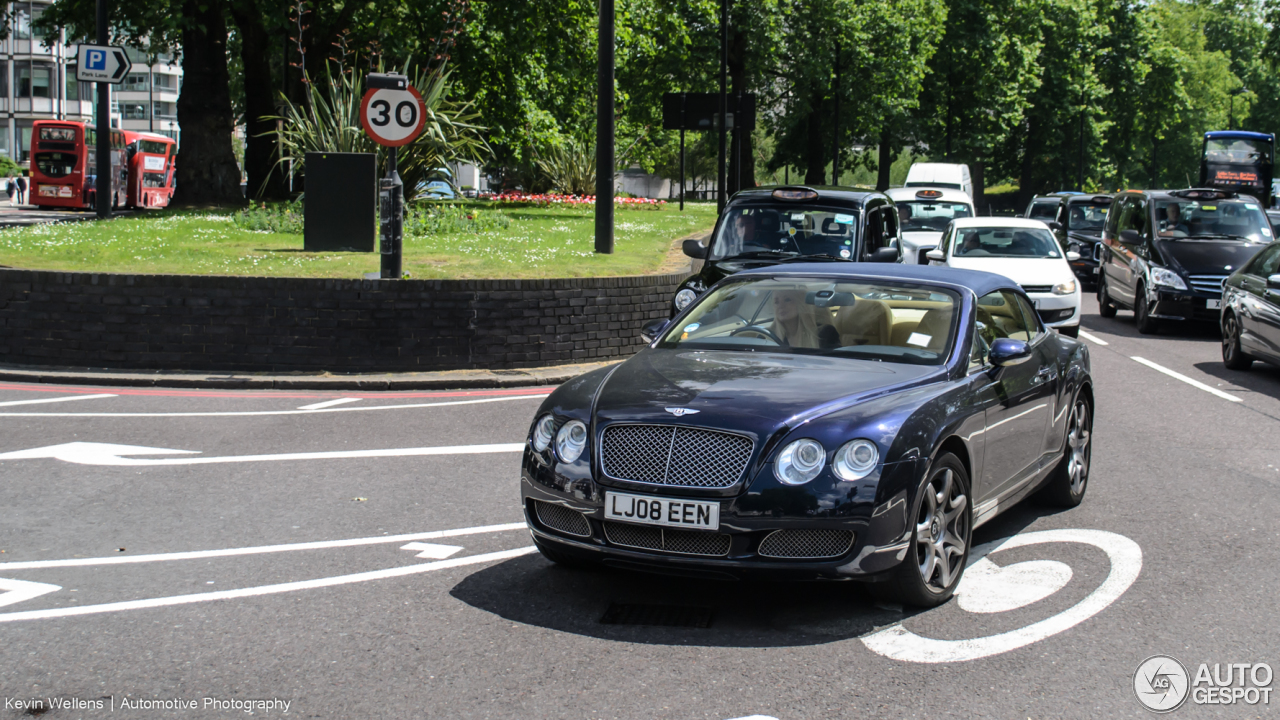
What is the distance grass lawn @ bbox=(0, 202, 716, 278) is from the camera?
45.0 feet

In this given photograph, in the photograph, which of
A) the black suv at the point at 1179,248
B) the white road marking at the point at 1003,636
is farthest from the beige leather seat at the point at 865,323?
the black suv at the point at 1179,248

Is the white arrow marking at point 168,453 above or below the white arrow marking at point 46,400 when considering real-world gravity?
above

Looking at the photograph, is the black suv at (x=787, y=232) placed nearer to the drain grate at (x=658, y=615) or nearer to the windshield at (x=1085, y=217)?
the drain grate at (x=658, y=615)

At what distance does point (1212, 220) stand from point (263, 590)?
16457 mm

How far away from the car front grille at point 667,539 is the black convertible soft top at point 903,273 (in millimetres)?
2037

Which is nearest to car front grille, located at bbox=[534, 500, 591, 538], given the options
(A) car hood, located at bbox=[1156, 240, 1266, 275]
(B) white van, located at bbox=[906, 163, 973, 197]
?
(A) car hood, located at bbox=[1156, 240, 1266, 275]

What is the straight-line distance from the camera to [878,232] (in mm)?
13273

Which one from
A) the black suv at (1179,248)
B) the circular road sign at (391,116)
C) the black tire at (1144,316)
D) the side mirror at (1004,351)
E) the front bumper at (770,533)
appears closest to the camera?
the front bumper at (770,533)

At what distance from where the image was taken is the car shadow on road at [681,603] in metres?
4.93

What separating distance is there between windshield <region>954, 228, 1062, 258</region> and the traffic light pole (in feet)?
44.9

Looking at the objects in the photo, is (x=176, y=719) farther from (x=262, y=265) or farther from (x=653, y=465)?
(x=262, y=265)

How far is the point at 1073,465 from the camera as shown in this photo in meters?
7.22

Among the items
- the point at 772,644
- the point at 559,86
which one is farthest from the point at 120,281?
the point at 559,86

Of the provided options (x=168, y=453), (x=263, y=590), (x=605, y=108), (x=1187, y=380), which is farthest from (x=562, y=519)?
(x=605, y=108)
